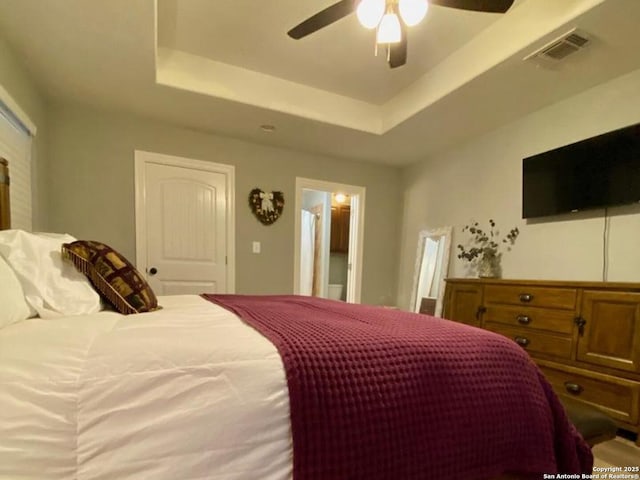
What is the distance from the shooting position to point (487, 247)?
3145 mm

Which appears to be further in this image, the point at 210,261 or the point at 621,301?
the point at 210,261

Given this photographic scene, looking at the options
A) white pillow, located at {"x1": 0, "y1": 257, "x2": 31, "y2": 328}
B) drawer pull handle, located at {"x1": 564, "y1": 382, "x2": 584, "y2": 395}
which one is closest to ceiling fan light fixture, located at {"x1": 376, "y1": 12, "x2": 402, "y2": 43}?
white pillow, located at {"x1": 0, "y1": 257, "x2": 31, "y2": 328}

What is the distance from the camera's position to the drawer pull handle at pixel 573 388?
6.64ft

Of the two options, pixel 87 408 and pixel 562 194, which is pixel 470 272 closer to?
pixel 562 194

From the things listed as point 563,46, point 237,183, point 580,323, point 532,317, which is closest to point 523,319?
point 532,317

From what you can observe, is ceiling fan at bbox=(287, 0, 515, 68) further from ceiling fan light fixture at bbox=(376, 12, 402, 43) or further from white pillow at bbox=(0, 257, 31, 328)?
white pillow at bbox=(0, 257, 31, 328)

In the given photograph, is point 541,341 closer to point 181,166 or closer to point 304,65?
point 304,65

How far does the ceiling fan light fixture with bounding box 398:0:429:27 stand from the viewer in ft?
5.07

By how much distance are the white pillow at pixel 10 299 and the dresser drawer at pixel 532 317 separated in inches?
108

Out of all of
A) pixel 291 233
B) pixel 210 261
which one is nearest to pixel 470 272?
pixel 291 233

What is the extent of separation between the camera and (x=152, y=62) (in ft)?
7.21

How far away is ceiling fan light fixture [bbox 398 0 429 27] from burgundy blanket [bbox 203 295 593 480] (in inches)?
57.8

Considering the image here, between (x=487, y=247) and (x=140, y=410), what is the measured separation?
318cm

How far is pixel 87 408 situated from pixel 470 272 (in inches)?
131
